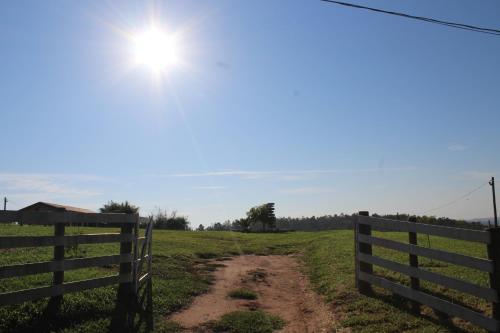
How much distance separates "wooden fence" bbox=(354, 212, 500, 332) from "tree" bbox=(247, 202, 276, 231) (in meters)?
48.2

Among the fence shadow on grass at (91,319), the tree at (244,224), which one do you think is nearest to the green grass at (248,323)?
the fence shadow on grass at (91,319)

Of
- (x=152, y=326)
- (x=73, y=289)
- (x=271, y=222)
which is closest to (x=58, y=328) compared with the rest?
(x=73, y=289)

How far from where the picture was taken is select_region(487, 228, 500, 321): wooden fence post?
6199 mm

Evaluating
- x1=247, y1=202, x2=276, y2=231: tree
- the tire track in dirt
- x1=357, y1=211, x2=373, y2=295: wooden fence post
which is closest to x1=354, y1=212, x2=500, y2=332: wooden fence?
x1=357, y1=211, x2=373, y2=295: wooden fence post

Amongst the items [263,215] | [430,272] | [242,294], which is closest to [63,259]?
[242,294]

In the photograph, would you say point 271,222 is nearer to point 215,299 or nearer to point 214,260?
point 214,260

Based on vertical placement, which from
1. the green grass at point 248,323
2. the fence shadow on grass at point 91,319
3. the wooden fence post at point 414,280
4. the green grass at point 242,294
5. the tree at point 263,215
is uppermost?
the tree at point 263,215

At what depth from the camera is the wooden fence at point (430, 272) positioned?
6.34 metres

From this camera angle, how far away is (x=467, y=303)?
803cm

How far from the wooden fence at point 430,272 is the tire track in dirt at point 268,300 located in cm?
147

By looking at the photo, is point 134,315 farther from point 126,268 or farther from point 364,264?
point 364,264

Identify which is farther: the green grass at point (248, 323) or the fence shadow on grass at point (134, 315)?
the green grass at point (248, 323)

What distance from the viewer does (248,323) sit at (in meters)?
8.35

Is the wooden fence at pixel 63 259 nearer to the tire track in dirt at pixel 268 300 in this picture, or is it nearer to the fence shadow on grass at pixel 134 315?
the fence shadow on grass at pixel 134 315
